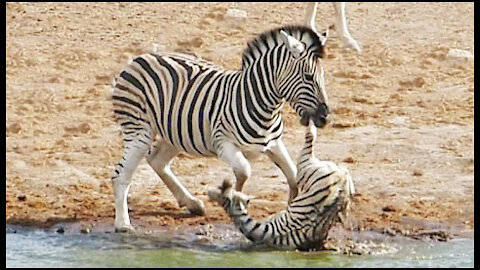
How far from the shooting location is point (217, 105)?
10414 mm

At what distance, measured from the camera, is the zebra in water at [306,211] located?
9.82 meters

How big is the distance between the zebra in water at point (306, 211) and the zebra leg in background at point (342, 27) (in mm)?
6771

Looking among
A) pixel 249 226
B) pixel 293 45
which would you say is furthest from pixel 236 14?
pixel 249 226

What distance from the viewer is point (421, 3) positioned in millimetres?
19281

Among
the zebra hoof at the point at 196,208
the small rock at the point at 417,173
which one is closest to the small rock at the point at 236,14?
the small rock at the point at 417,173

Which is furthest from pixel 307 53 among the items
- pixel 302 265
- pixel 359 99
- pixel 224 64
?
pixel 224 64

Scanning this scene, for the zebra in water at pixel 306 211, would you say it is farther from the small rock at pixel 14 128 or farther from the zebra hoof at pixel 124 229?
the small rock at pixel 14 128

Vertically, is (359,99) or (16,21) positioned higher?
(16,21)

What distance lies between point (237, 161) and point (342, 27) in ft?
23.3

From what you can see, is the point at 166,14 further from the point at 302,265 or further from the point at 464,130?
the point at 302,265

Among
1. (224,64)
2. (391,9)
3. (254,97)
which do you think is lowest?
(254,97)

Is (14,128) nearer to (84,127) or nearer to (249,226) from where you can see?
(84,127)

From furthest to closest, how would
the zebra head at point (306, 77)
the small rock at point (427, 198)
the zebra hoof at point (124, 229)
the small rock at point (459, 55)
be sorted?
1. the small rock at point (459, 55)
2. the small rock at point (427, 198)
3. the zebra hoof at point (124, 229)
4. the zebra head at point (306, 77)

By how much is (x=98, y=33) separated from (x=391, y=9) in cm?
400
